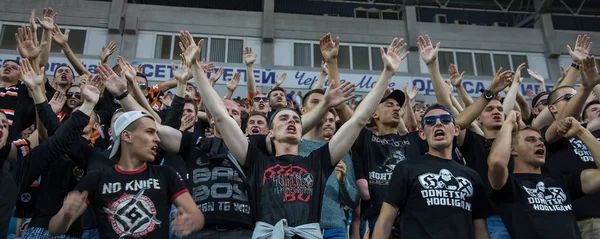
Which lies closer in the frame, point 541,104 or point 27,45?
point 27,45

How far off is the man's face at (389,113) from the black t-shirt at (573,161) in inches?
55.5

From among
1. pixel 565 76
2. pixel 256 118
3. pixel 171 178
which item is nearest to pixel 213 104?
pixel 171 178

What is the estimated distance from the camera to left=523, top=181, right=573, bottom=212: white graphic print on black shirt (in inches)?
142

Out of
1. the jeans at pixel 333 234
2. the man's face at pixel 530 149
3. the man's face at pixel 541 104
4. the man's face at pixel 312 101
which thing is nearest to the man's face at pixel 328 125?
the man's face at pixel 312 101

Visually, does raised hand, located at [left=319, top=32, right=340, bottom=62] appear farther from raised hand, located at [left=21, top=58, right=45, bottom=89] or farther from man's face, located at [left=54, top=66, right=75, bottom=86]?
man's face, located at [left=54, top=66, right=75, bottom=86]

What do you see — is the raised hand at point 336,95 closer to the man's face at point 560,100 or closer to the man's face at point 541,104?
the man's face at point 560,100

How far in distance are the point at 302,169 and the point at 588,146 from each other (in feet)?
8.15

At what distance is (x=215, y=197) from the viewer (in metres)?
3.58

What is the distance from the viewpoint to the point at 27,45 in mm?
5102

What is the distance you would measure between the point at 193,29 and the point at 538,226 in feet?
51.3

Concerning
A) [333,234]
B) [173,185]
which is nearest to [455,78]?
[333,234]

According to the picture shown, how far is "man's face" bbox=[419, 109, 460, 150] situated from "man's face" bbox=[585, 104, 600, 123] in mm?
1900

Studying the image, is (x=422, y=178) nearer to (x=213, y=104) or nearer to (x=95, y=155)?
(x=213, y=104)

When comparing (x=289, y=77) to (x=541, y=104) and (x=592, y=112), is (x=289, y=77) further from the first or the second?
(x=592, y=112)
